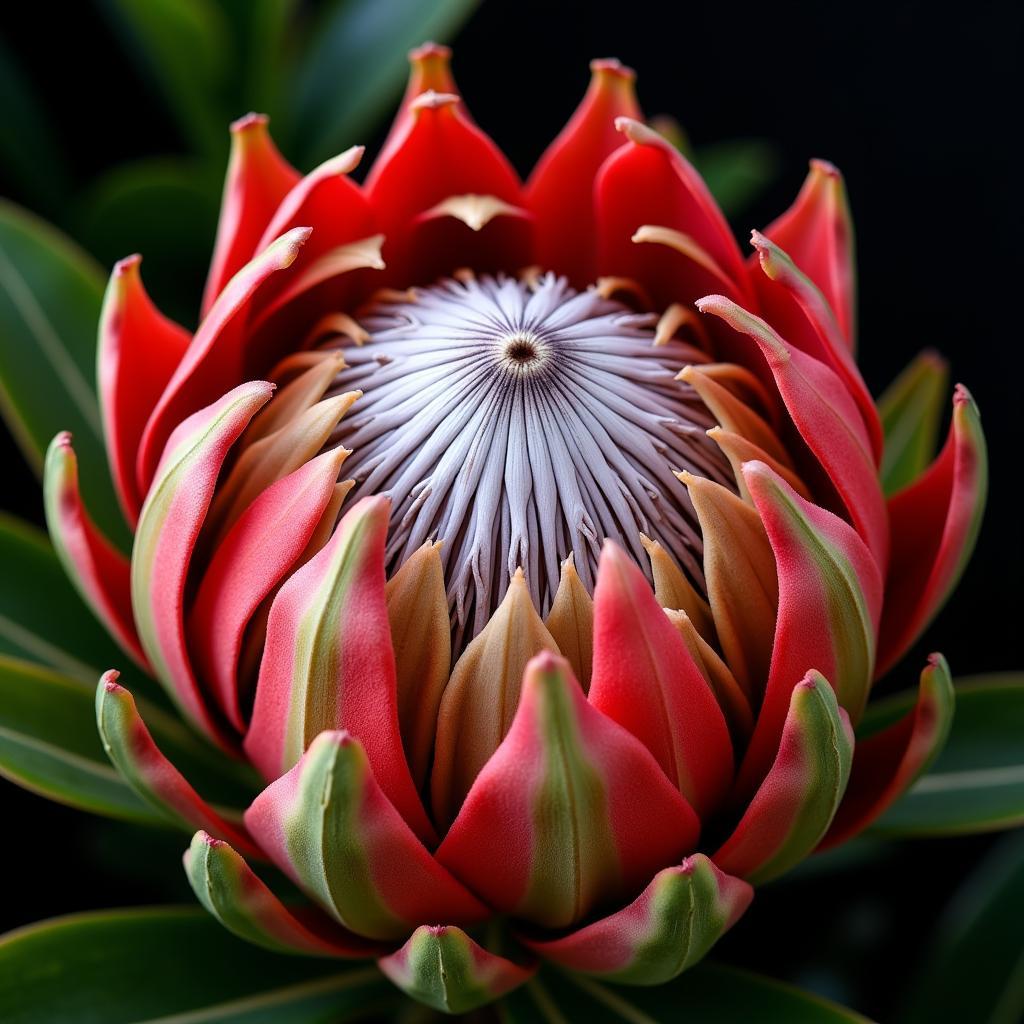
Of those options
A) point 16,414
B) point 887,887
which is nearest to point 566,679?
point 16,414

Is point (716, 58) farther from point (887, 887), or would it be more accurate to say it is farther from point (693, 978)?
point (693, 978)


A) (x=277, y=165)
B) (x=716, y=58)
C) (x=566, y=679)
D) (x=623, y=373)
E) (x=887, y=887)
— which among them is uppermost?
(x=716, y=58)

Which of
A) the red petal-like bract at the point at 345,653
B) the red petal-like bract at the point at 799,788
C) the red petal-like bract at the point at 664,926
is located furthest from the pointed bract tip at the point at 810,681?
the red petal-like bract at the point at 345,653

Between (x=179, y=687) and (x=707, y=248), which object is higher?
(x=707, y=248)

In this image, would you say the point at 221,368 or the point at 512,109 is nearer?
the point at 221,368

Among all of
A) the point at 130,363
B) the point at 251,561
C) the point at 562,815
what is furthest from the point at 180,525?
the point at 562,815

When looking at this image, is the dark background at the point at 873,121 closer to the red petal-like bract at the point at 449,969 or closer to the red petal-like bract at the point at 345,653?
the red petal-like bract at the point at 449,969

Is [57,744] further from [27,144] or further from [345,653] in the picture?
[27,144]

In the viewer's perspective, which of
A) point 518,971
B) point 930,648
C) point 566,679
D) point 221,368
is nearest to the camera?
point 566,679
